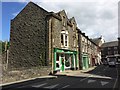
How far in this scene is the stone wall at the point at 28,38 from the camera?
22250 mm

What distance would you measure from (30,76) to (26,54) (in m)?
6.69

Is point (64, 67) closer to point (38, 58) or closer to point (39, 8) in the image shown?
point (38, 58)

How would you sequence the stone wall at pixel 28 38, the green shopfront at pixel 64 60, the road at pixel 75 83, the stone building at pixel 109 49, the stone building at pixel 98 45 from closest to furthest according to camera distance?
the road at pixel 75 83 → the stone wall at pixel 28 38 → the green shopfront at pixel 64 60 → the stone building at pixel 98 45 → the stone building at pixel 109 49

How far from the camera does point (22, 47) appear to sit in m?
24.0

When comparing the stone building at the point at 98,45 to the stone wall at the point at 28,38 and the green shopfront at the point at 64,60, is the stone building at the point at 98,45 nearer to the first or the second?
the green shopfront at the point at 64,60

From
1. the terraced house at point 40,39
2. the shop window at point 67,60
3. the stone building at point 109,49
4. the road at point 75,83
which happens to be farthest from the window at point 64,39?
the stone building at point 109,49

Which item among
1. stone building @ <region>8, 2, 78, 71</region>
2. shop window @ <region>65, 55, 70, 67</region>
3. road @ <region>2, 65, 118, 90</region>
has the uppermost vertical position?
stone building @ <region>8, 2, 78, 71</region>

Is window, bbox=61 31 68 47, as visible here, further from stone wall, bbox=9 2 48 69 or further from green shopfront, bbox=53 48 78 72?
stone wall, bbox=9 2 48 69

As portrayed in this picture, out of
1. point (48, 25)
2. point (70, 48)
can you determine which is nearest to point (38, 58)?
point (48, 25)

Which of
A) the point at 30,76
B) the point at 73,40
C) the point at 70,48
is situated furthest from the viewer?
the point at 73,40

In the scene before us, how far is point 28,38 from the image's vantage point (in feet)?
77.6

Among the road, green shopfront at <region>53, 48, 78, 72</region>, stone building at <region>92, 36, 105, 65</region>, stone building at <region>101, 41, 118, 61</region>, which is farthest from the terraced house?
stone building at <region>101, 41, 118, 61</region>

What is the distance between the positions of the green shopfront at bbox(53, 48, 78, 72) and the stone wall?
2010 mm

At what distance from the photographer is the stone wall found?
876 inches
